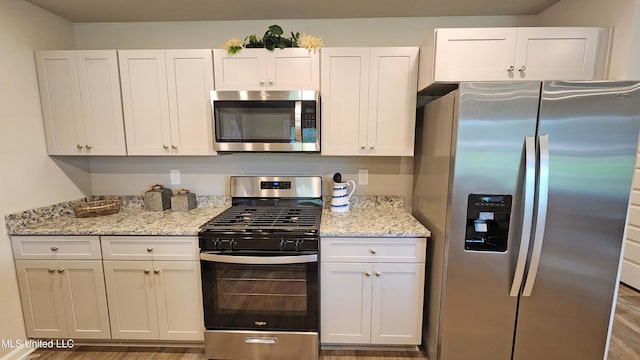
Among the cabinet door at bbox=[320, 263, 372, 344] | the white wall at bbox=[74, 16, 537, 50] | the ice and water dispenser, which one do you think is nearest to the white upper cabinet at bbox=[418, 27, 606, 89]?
the white wall at bbox=[74, 16, 537, 50]

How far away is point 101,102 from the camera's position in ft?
6.84

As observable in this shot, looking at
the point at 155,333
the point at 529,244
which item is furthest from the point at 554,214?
the point at 155,333

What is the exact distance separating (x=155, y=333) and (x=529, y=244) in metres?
2.51

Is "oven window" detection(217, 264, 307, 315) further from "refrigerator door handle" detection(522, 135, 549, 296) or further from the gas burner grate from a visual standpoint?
"refrigerator door handle" detection(522, 135, 549, 296)

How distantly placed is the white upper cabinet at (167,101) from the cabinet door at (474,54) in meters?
1.64

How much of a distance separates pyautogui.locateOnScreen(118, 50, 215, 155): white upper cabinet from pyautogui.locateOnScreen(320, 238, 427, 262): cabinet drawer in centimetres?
122

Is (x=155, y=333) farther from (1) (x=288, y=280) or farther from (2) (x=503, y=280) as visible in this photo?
(2) (x=503, y=280)

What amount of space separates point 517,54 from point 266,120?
5.61 ft

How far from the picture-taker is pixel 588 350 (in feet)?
5.30

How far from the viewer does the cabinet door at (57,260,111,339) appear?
1.87 meters

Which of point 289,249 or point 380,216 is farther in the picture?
point 380,216

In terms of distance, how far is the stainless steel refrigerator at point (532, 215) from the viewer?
4.72 ft

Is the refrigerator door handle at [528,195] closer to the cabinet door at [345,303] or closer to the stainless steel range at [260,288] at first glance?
the cabinet door at [345,303]

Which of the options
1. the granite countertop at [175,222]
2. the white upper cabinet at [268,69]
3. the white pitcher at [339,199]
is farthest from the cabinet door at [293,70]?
the granite countertop at [175,222]
